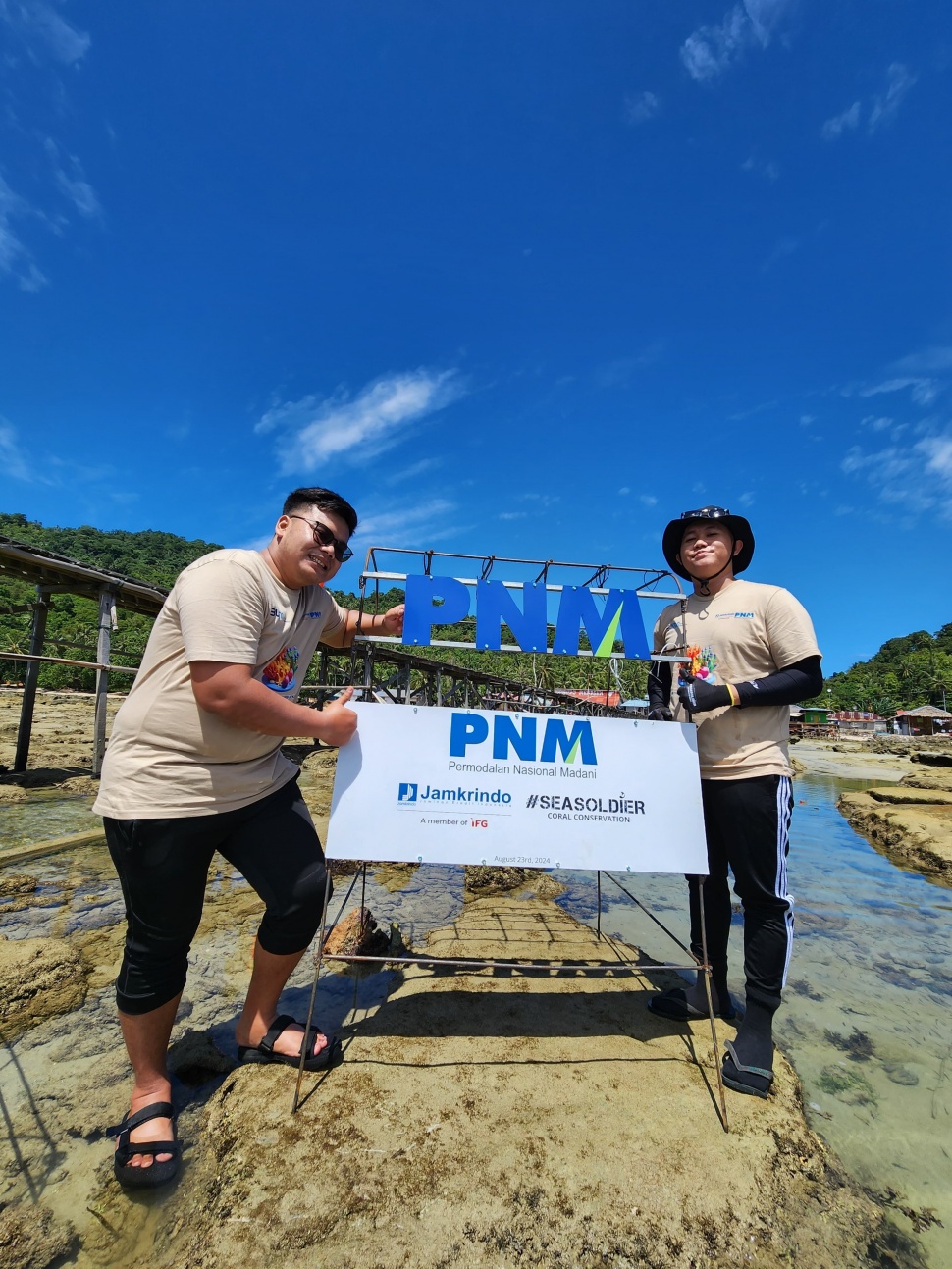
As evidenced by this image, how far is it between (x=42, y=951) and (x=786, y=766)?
13.7ft

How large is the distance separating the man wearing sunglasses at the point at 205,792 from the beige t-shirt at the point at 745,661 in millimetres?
1739

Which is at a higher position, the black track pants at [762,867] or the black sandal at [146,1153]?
the black track pants at [762,867]

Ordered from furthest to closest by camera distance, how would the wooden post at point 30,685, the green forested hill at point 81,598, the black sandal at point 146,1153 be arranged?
the green forested hill at point 81,598 → the wooden post at point 30,685 → the black sandal at point 146,1153

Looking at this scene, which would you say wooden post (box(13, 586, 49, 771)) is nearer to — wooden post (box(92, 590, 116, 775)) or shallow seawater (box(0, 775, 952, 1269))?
wooden post (box(92, 590, 116, 775))

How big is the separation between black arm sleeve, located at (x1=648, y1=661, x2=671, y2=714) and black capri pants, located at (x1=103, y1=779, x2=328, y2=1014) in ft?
6.18

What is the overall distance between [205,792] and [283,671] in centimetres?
55

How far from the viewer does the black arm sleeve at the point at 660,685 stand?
3.01 meters

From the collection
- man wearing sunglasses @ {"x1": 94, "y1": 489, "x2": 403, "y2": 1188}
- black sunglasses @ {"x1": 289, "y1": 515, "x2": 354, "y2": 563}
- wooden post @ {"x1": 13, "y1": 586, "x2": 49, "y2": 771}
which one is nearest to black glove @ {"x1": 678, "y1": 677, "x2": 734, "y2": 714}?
man wearing sunglasses @ {"x1": 94, "y1": 489, "x2": 403, "y2": 1188}

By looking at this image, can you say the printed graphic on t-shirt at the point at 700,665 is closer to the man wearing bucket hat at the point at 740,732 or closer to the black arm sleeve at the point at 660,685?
the man wearing bucket hat at the point at 740,732

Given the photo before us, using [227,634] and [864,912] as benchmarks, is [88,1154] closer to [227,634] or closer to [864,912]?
[227,634]

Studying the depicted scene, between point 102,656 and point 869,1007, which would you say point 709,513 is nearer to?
point 869,1007

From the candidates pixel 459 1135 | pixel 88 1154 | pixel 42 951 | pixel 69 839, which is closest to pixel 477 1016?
pixel 459 1135

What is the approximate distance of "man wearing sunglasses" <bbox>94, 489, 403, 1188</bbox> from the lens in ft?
6.26

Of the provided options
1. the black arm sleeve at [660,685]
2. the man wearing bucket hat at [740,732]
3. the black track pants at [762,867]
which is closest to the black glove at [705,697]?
the man wearing bucket hat at [740,732]
